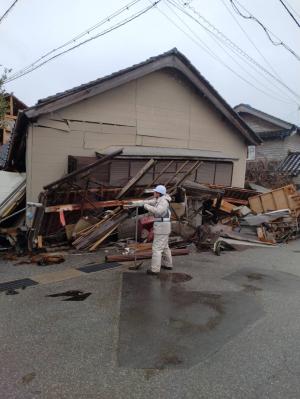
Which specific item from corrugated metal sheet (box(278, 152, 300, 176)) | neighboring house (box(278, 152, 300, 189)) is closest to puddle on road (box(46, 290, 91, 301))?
neighboring house (box(278, 152, 300, 189))

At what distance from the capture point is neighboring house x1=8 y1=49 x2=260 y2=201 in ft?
35.2

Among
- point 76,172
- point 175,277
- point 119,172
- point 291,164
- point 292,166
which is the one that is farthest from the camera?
point 291,164

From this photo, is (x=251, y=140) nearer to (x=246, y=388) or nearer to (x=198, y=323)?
(x=198, y=323)

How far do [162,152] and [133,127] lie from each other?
120 cm

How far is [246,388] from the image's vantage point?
3.91m

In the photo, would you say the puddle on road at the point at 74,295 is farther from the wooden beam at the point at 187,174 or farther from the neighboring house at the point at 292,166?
the neighboring house at the point at 292,166

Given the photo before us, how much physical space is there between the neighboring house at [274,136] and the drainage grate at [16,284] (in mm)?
18090

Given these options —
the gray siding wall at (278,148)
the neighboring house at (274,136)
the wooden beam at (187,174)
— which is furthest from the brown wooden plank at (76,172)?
the gray siding wall at (278,148)

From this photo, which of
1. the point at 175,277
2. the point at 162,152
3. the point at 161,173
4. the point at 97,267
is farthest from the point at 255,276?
the point at 162,152

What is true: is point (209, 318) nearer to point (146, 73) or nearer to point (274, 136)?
point (146, 73)

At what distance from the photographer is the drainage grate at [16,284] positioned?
6.97m

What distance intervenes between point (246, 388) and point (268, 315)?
232 centimetres

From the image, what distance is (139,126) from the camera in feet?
42.0

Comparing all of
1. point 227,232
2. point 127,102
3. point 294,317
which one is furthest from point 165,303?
point 127,102
